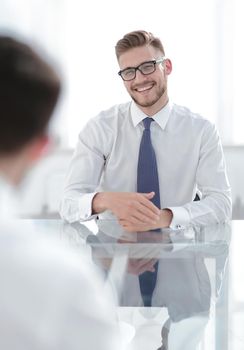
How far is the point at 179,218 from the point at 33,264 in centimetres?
177

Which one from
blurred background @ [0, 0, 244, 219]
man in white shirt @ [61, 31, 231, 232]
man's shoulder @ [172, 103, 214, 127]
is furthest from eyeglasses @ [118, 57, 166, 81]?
blurred background @ [0, 0, 244, 219]

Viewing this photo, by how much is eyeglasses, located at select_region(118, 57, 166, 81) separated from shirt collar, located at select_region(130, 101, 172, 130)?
0.17m

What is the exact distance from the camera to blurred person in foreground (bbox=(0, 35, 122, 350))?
2.38 feet

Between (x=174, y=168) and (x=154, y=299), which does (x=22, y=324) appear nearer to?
(x=154, y=299)

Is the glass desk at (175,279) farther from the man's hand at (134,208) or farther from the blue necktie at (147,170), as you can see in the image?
the blue necktie at (147,170)

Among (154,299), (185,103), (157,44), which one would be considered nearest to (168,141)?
(157,44)

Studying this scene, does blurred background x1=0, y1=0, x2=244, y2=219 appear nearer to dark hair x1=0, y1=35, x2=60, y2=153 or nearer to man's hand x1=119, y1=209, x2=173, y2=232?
man's hand x1=119, y1=209, x2=173, y2=232

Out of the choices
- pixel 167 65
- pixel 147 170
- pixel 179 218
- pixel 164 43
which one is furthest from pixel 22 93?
pixel 164 43

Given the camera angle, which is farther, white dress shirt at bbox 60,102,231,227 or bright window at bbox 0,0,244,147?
bright window at bbox 0,0,244,147

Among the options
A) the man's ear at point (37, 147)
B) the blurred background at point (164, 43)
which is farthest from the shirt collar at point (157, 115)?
the man's ear at point (37, 147)

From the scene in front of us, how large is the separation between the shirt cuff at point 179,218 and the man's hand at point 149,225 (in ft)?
0.05

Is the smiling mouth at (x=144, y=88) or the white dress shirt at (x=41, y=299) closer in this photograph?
the white dress shirt at (x=41, y=299)

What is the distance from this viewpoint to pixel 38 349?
2.40 ft

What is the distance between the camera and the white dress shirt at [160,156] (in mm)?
2830
